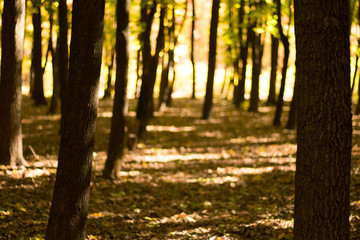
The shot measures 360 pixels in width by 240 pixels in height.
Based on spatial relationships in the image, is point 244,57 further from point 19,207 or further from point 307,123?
point 307,123

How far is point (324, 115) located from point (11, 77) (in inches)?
291

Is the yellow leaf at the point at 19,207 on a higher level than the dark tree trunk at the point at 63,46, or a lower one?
lower

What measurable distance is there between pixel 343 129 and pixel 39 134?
41.7ft

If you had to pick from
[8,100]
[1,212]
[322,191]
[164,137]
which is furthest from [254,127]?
[322,191]

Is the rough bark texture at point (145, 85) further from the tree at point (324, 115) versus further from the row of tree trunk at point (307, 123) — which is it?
the tree at point (324, 115)

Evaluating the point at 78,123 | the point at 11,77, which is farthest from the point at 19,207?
the point at 78,123

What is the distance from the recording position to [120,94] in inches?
Answer: 392

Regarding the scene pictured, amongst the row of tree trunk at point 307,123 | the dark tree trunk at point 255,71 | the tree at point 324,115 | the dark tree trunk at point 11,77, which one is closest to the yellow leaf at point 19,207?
the dark tree trunk at point 11,77

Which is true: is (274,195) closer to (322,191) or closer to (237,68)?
(322,191)

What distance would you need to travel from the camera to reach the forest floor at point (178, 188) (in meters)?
7.34

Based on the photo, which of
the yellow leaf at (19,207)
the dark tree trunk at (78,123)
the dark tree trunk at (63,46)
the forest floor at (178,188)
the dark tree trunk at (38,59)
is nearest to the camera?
the dark tree trunk at (78,123)

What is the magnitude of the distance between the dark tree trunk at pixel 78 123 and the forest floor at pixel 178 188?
1593 mm

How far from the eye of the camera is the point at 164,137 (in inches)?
665

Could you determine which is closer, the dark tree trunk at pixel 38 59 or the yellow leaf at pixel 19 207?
the yellow leaf at pixel 19 207
